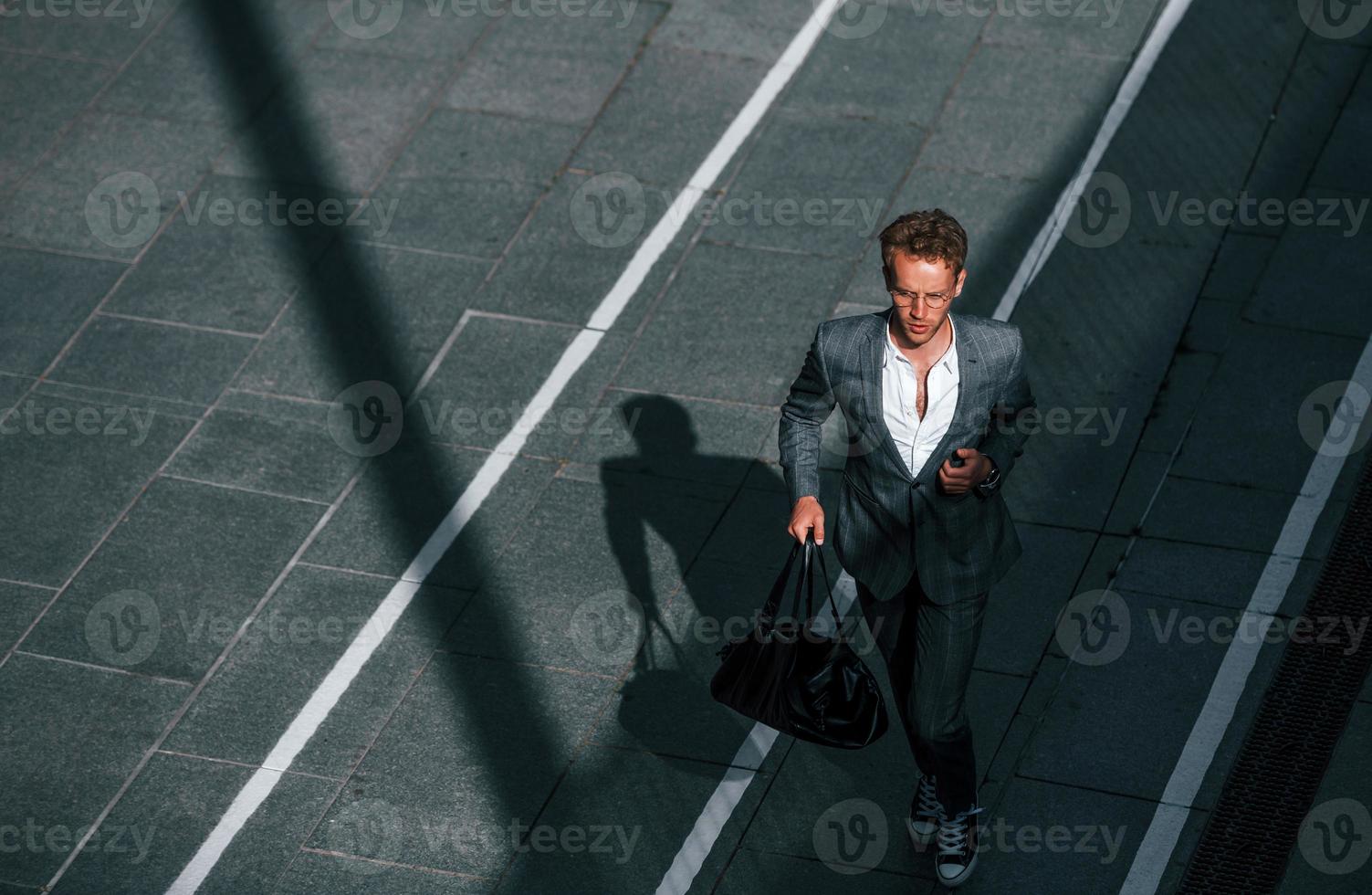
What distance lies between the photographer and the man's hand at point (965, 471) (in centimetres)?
553

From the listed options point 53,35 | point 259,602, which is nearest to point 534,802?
point 259,602

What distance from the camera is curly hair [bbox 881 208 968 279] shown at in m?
5.27

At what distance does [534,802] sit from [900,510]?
2.12 metres

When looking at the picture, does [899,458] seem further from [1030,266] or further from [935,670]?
[1030,266]

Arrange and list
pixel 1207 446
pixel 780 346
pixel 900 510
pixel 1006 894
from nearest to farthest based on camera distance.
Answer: pixel 900 510 → pixel 1006 894 → pixel 1207 446 → pixel 780 346

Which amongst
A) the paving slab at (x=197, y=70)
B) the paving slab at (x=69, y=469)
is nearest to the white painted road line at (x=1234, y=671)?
the paving slab at (x=69, y=469)

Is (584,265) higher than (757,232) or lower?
lower

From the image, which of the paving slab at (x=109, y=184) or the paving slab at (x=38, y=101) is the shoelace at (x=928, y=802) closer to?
the paving slab at (x=109, y=184)

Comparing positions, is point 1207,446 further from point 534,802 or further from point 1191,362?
point 534,802

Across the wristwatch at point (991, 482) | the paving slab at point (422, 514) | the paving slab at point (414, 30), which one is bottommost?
the wristwatch at point (991, 482)

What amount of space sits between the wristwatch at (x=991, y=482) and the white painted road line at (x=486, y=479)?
317cm

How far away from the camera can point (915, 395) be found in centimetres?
562

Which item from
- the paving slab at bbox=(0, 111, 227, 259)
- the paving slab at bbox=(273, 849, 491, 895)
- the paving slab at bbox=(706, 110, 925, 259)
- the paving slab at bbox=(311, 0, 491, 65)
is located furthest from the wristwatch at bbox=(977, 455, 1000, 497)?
the paving slab at bbox=(311, 0, 491, 65)

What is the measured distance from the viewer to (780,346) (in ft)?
29.5
